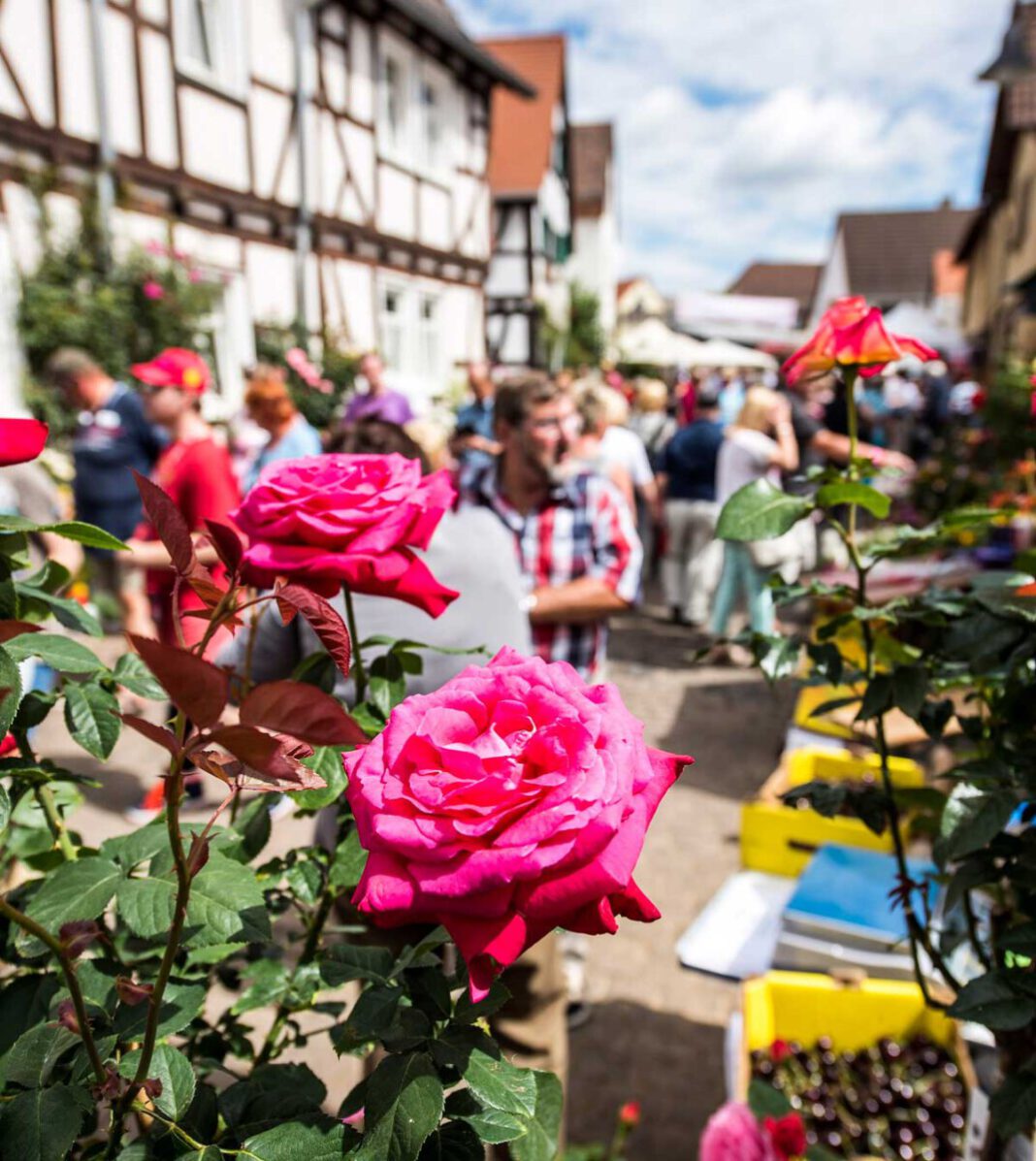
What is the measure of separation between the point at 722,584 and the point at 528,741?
5.64m

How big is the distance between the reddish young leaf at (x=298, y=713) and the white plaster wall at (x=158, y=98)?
31.9 feet

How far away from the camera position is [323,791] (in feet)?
2.78

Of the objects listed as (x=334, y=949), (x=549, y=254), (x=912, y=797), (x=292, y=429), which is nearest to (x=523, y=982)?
(x=912, y=797)

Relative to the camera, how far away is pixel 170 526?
64 centimetres

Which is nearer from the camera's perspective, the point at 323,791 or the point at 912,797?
the point at 323,791

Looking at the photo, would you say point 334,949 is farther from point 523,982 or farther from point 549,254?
point 549,254

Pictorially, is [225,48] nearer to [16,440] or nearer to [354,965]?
[16,440]

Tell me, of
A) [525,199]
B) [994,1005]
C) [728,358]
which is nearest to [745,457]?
[994,1005]

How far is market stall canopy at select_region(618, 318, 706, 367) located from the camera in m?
18.9

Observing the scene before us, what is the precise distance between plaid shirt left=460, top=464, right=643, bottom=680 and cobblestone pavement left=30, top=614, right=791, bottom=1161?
0.97m

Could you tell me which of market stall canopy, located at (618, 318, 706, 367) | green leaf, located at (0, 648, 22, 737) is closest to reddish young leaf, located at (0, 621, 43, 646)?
green leaf, located at (0, 648, 22, 737)

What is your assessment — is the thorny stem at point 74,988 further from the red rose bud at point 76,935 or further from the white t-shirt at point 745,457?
the white t-shirt at point 745,457

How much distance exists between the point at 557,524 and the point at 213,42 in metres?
8.92

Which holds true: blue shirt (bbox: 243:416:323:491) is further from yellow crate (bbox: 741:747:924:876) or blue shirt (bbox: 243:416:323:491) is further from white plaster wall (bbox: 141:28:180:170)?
white plaster wall (bbox: 141:28:180:170)
